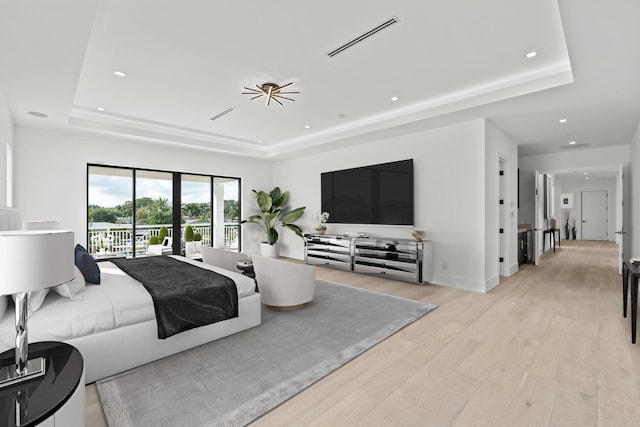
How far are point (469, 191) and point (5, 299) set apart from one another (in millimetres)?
5229

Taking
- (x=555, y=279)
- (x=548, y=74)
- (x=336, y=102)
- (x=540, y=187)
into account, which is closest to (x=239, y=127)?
(x=336, y=102)

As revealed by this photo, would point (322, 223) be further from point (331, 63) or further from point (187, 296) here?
point (187, 296)

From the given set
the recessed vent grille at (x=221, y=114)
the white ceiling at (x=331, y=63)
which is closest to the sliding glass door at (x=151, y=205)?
the white ceiling at (x=331, y=63)

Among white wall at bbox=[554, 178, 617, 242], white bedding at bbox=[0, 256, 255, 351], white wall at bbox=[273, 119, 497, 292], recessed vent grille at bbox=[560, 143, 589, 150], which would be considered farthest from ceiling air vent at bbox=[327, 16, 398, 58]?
white wall at bbox=[554, 178, 617, 242]

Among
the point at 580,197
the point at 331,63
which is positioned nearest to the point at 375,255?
the point at 331,63

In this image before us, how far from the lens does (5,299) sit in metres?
2.09

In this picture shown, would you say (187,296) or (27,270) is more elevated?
(27,270)

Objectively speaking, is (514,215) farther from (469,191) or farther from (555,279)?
(469,191)

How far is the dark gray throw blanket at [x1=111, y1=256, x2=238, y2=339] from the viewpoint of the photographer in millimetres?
2443

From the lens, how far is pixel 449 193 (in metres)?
4.84

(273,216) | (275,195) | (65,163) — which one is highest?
(65,163)

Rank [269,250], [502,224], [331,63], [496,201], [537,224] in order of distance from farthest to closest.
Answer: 1. [269,250]
2. [537,224]
3. [502,224]
4. [496,201]
5. [331,63]

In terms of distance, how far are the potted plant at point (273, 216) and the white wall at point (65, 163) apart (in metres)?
2.19

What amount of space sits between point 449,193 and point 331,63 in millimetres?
2856
